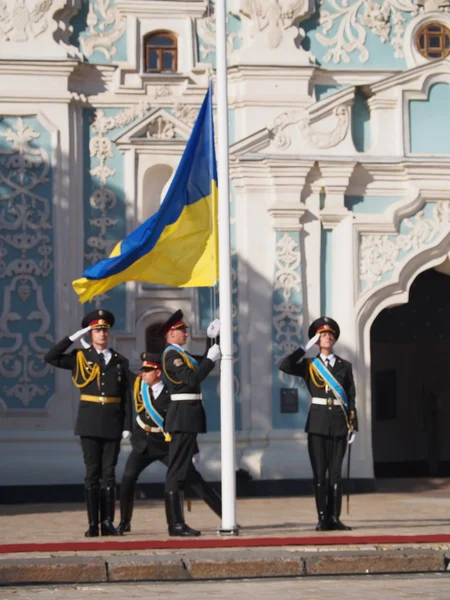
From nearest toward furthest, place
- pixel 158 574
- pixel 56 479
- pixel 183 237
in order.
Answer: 1. pixel 158 574
2. pixel 183 237
3. pixel 56 479

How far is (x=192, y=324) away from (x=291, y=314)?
4.05ft

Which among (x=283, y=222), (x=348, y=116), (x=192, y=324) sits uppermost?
(x=348, y=116)

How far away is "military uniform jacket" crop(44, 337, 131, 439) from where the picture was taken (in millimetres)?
14141

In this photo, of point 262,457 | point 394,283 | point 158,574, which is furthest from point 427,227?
point 158,574

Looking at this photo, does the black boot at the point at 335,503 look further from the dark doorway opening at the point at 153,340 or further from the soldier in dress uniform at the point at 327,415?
the dark doorway opening at the point at 153,340

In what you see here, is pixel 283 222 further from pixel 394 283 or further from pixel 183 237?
pixel 183 237

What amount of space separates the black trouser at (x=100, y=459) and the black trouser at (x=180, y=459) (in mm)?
525

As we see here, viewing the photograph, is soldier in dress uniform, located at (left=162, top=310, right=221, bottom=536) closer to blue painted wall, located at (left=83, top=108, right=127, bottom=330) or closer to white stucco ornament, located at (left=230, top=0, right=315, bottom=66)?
blue painted wall, located at (left=83, top=108, right=127, bottom=330)

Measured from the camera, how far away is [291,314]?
20078mm

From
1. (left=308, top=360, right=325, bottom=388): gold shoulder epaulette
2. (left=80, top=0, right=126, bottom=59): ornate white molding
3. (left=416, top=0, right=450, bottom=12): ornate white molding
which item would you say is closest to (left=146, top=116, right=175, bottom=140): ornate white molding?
(left=80, top=0, right=126, bottom=59): ornate white molding

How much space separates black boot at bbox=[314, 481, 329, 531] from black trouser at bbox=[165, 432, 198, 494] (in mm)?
1275

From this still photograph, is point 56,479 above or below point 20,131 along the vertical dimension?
below

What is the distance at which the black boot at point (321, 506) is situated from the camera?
562 inches

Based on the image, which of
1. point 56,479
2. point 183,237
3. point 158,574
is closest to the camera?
point 158,574
